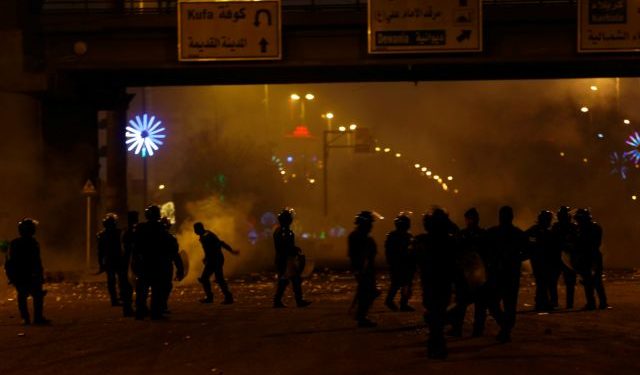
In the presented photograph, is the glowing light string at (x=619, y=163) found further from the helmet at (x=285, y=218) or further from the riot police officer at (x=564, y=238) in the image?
the helmet at (x=285, y=218)

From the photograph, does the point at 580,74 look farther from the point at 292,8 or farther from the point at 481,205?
the point at 481,205

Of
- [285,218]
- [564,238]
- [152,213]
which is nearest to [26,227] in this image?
[152,213]

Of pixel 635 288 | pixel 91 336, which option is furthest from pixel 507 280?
pixel 635 288

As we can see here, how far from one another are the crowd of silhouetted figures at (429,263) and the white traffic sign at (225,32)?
8.30 meters

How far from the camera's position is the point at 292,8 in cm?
2403

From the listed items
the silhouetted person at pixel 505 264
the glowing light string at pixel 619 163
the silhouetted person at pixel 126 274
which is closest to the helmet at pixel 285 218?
A: the silhouetted person at pixel 126 274

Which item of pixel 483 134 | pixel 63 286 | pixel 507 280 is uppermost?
pixel 483 134

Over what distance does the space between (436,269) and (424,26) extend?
1465cm

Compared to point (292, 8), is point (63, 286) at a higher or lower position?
lower

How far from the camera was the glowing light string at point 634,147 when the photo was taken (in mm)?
44556

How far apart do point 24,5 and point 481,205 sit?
27468mm

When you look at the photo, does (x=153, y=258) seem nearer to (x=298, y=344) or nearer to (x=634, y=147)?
(x=298, y=344)

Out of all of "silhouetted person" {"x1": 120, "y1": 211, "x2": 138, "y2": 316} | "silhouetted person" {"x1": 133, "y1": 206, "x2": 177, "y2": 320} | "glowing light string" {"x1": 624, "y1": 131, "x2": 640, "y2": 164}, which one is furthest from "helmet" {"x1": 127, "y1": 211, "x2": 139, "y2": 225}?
"glowing light string" {"x1": 624, "y1": 131, "x2": 640, "y2": 164}

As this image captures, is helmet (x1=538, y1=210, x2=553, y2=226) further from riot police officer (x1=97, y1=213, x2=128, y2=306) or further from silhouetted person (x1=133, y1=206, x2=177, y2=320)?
riot police officer (x1=97, y1=213, x2=128, y2=306)
